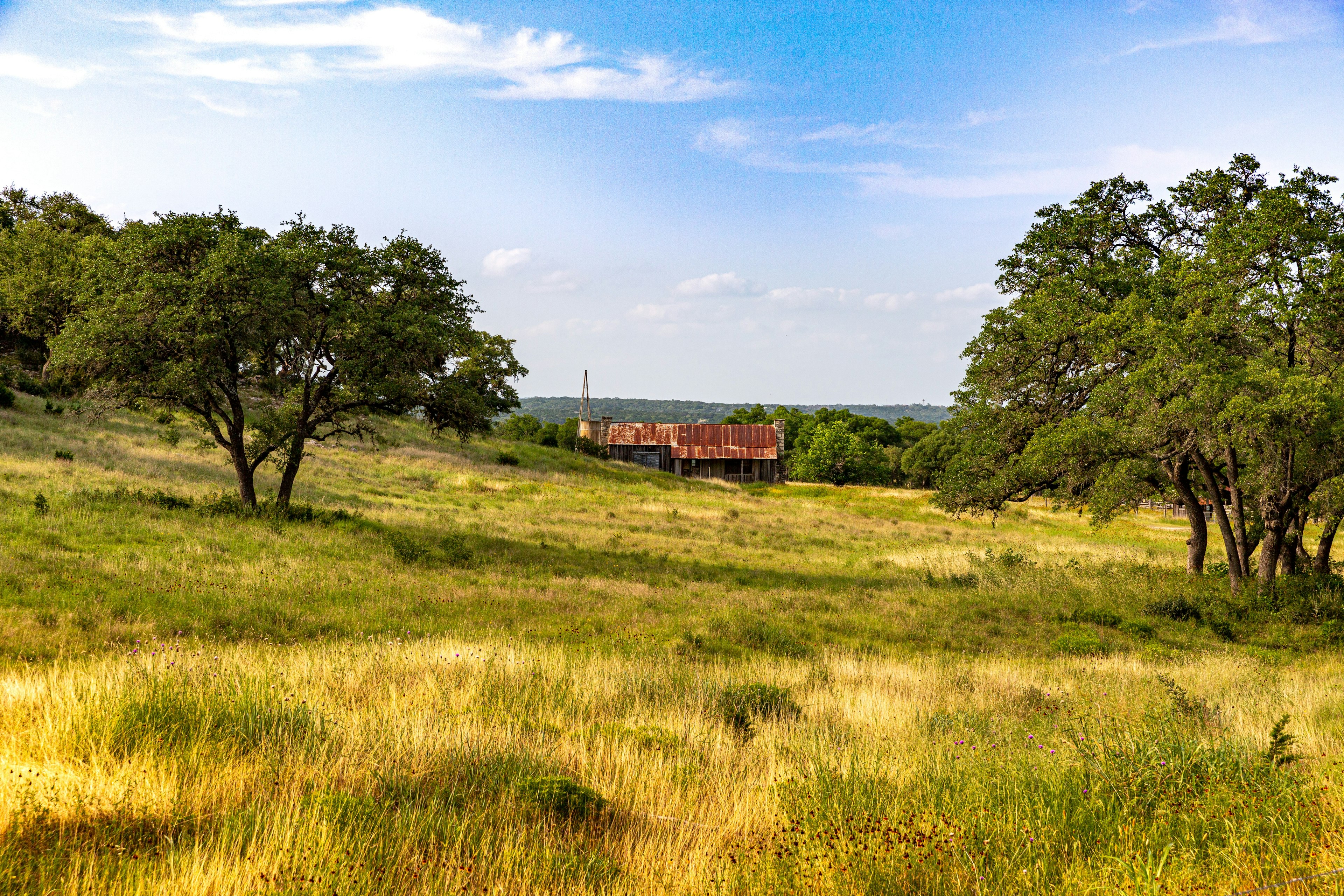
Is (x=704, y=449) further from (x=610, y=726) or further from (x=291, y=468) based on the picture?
(x=610, y=726)

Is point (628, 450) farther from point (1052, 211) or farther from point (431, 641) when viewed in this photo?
point (431, 641)

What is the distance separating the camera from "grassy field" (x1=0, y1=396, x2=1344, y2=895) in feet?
12.5

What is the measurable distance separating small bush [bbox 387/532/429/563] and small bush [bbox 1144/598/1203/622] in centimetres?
1779

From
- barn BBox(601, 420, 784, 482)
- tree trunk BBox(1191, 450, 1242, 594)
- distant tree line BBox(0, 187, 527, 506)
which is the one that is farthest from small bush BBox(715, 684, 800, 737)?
Result: barn BBox(601, 420, 784, 482)

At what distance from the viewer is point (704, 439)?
77.1 meters

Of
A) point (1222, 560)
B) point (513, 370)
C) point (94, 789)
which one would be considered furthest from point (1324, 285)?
point (513, 370)

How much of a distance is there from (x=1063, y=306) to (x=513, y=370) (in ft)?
174

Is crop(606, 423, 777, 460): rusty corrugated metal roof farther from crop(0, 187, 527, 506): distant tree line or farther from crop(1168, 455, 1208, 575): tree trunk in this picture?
crop(1168, 455, 1208, 575): tree trunk

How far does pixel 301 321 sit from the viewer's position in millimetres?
21938

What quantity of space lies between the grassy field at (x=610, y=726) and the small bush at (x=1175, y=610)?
0.40ft

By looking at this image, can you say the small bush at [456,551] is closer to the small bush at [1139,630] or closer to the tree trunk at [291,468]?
the tree trunk at [291,468]

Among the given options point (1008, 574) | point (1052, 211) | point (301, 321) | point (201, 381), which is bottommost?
point (1008, 574)

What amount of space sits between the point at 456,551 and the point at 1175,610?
17.8 meters

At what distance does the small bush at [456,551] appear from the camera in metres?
20.2
